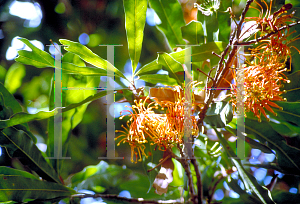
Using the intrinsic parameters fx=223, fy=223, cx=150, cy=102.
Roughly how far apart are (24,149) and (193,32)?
520mm

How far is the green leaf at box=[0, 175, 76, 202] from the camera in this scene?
0.54m

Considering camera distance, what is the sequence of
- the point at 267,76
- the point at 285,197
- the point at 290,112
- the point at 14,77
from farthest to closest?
the point at 14,77
the point at 285,197
the point at 290,112
the point at 267,76

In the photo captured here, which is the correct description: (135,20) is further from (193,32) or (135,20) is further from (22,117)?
(22,117)

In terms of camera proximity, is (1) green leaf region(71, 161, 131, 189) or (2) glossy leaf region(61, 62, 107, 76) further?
(1) green leaf region(71, 161, 131, 189)

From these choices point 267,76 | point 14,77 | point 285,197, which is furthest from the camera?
point 14,77

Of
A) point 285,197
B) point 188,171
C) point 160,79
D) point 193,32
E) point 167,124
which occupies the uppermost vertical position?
point 193,32

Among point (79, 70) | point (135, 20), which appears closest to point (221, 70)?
point (135, 20)

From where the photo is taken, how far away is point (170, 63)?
0.50 metres

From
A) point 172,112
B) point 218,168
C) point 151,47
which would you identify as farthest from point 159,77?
point 218,168

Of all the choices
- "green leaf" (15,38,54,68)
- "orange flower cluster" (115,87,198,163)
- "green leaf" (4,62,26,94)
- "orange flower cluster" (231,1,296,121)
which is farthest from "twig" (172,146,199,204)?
"green leaf" (4,62,26,94)

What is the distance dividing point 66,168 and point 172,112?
1.80 ft

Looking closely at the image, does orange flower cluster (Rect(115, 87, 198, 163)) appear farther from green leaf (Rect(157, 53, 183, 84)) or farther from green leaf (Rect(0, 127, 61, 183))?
green leaf (Rect(0, 127, 61, 183))

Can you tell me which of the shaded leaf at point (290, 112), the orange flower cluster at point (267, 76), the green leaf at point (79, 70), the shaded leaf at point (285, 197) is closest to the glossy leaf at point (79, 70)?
the green leaf at point (79, 70)

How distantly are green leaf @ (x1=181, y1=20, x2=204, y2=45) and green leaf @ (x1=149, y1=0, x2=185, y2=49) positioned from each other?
58 mm
